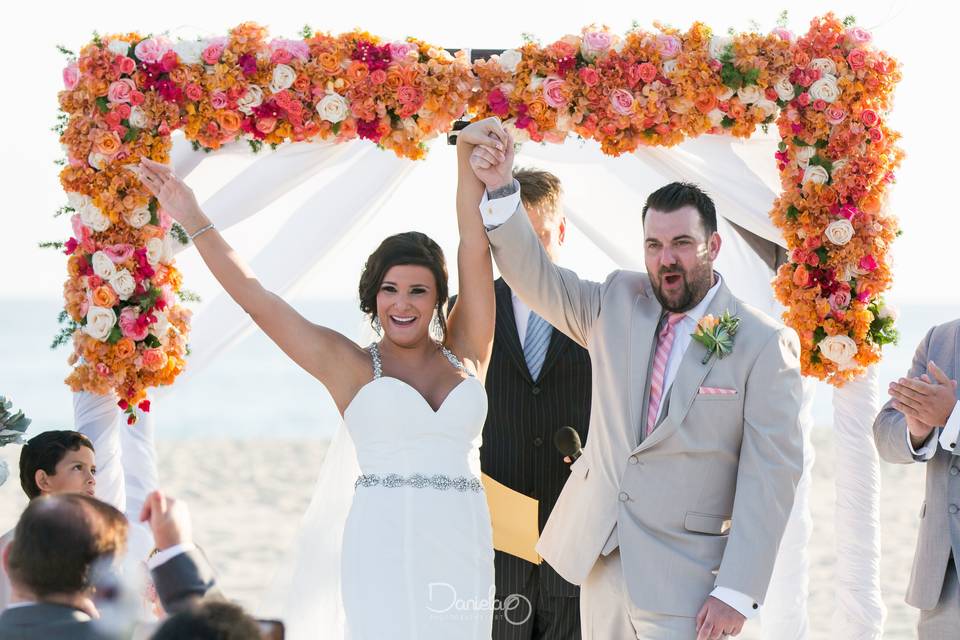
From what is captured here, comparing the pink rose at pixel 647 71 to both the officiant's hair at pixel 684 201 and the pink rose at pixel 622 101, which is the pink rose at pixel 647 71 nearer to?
the pink rose at pixel 622 101

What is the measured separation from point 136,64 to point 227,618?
375cm

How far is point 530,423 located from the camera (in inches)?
195

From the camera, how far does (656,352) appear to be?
4242 millimetres

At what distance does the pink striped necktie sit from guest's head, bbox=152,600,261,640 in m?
2.28

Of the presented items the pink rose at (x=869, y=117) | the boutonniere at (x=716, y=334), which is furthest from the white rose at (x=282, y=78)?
the pink rose at (x=869, y=117)

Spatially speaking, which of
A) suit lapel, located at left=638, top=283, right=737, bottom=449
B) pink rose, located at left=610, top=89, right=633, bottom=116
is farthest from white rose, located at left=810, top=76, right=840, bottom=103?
suit lapel, located at left=638, top=283, right=737, bottom=449

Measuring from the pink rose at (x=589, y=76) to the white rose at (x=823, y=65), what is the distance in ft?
3.06

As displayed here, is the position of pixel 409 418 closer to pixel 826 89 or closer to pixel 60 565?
pixel 60 565

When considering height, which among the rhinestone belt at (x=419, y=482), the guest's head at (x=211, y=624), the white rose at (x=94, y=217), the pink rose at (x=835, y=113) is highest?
the pink rose at (x=835, y=113)

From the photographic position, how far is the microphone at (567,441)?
4777 mm

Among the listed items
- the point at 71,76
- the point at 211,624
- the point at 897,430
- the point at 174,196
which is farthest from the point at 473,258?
the point at 211,624

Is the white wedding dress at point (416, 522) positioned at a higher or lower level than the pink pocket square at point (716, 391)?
lower

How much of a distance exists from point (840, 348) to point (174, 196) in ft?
9.33

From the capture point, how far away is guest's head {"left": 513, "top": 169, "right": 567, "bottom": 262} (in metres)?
5.00
